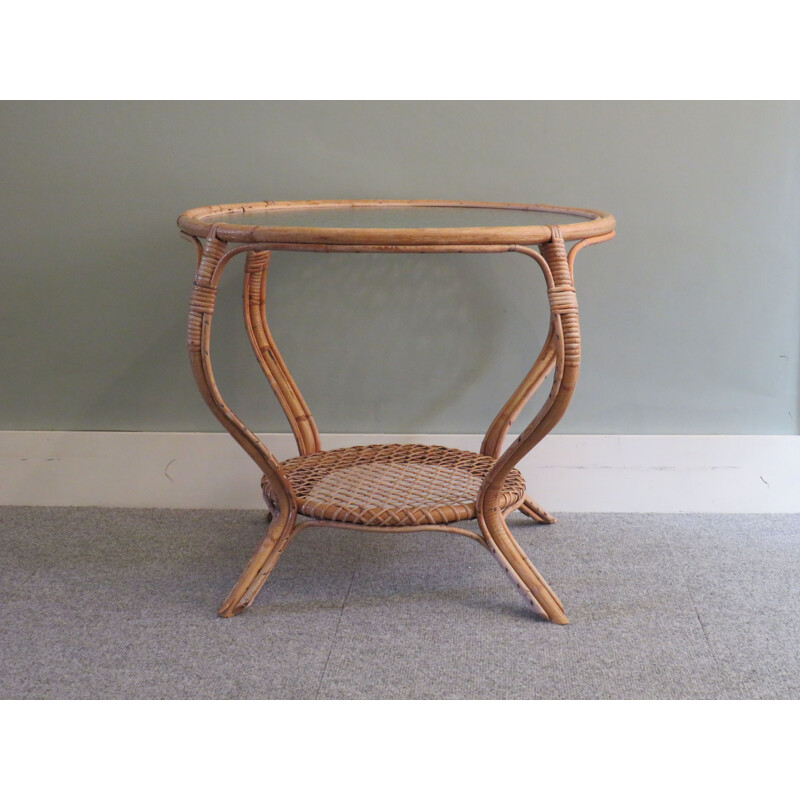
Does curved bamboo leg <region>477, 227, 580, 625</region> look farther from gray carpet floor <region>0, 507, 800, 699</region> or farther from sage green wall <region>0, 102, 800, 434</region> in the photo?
sage green wall <region>0, 102, 800, 434</region>

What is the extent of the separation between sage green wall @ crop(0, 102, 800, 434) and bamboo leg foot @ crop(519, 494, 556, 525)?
0.20 meters

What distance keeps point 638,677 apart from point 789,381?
949mm

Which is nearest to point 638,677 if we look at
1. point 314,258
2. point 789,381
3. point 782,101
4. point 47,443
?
point 789,381

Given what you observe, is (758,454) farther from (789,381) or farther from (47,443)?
(47,443)

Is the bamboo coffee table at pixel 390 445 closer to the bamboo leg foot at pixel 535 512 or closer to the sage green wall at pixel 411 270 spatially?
the bamboo leg foot at pixel 535 512

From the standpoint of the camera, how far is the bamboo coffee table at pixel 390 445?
1486mm

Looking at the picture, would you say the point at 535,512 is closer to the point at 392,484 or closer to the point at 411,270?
the point at 392,484

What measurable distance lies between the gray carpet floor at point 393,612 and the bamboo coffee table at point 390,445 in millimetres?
104

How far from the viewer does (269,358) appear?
2.04 metres

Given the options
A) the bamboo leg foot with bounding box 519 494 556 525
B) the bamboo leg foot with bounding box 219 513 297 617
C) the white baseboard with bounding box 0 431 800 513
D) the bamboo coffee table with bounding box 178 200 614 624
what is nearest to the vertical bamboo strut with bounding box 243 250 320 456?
the bamboo coffee table with bounding box 178 200 614 624

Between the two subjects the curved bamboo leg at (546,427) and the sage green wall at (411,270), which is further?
the sage green wall at (411,270)

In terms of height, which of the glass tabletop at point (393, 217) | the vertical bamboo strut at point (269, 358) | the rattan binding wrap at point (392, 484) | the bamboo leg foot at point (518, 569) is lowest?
the bamboo leg foot at point (518, 569)

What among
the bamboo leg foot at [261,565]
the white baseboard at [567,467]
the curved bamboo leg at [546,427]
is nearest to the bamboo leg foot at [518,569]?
the curved bamboo leg at [546,427]

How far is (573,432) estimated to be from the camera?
2166 millimetres
